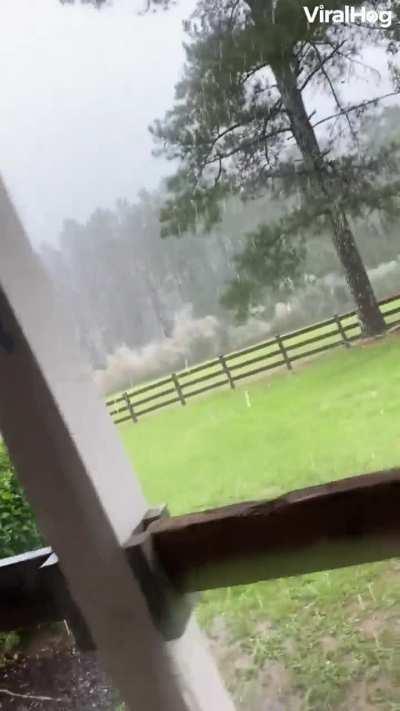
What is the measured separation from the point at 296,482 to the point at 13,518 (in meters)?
0.57

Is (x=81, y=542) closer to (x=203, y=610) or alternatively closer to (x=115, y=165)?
(x=203, y=610)

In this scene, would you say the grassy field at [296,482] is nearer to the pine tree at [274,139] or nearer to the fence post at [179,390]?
the fence post at [179,390]

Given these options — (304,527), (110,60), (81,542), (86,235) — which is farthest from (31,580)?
(110,60)

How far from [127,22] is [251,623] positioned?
1.03 m

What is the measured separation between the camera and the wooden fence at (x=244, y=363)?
4.00ft

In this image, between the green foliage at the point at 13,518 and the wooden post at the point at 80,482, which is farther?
the green foliage at the point at 13,518

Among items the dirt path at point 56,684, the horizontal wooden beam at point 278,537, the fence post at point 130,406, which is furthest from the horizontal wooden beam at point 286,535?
the dirt path at point 56,684

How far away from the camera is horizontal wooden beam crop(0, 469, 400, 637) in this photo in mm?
1131

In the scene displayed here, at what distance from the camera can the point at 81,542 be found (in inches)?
50.3

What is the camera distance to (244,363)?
1292mm

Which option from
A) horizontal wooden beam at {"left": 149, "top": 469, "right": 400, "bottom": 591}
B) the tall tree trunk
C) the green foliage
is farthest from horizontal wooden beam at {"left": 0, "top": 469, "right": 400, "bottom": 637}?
the tall tree trunk

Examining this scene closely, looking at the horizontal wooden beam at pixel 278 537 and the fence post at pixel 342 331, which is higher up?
the fence post at pixel 342 331

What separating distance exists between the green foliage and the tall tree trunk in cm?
72

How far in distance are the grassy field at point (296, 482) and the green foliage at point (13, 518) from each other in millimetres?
256
